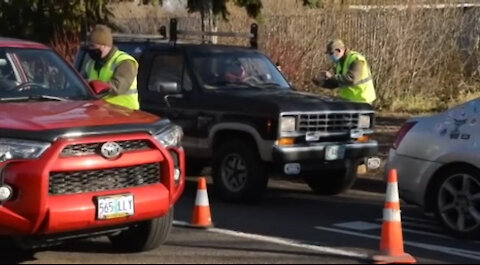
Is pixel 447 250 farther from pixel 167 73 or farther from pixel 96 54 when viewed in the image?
pixel 167 73

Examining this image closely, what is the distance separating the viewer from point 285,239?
28.5 ft

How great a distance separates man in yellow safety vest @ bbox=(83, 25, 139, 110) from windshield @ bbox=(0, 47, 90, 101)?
1051mm

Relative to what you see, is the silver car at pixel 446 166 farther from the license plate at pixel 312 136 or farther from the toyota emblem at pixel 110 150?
the toyota emblem at pixel 110 150

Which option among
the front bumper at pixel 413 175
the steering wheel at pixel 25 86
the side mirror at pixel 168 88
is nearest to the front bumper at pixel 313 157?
the front bumper at pixel 413 175

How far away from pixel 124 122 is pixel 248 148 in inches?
141

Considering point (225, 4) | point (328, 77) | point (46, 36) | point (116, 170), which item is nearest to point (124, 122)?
point (116, 170)

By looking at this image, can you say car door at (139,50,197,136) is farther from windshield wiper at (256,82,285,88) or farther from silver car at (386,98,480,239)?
silver car at (386,98,480,239)

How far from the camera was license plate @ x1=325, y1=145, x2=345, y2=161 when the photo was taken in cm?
1069

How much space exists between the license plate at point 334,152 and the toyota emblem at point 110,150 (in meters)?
4.11

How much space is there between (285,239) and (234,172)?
228 centimetres

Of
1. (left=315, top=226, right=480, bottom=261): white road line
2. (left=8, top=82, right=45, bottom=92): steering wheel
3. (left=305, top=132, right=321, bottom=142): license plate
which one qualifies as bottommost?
(left=315, top=226, right=480, bottom=261): white road line

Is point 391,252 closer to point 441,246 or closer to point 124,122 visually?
point 441,246

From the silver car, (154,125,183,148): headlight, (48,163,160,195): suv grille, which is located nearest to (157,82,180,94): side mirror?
the silver car

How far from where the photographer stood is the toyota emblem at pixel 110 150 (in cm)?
690
